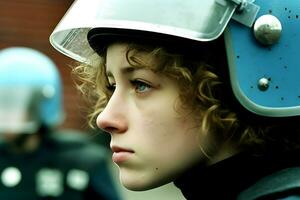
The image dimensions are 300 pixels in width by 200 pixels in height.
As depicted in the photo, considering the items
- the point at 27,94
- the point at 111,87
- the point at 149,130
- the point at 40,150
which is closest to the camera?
the point at 149,130

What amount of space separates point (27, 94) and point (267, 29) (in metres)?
3.62

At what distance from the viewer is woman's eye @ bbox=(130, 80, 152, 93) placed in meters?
2.46

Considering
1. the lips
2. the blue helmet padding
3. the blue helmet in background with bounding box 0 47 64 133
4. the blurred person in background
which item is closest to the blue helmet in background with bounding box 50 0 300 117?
the blue helmet padding

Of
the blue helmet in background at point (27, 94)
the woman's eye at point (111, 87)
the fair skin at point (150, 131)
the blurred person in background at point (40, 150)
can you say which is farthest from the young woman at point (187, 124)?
the blue helmet in background at point (27, 94)

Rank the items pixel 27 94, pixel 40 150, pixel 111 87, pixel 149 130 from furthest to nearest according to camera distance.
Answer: pixel 27 94 < pixel 40 150 < pixel 111 87 < pixel 149 130

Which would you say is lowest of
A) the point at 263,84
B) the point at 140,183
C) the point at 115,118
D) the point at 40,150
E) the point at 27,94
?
the point at 27,94

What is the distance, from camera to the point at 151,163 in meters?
2.43

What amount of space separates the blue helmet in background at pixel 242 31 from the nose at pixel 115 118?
180 millimetres

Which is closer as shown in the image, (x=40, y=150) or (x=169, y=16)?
(x=169, y=16)

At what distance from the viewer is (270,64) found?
250cm

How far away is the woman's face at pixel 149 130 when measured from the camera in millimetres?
2424

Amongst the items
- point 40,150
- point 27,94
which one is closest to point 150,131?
point 40,150

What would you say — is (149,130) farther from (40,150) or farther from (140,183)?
(40,150)

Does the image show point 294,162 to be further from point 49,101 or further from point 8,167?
point 49,101
